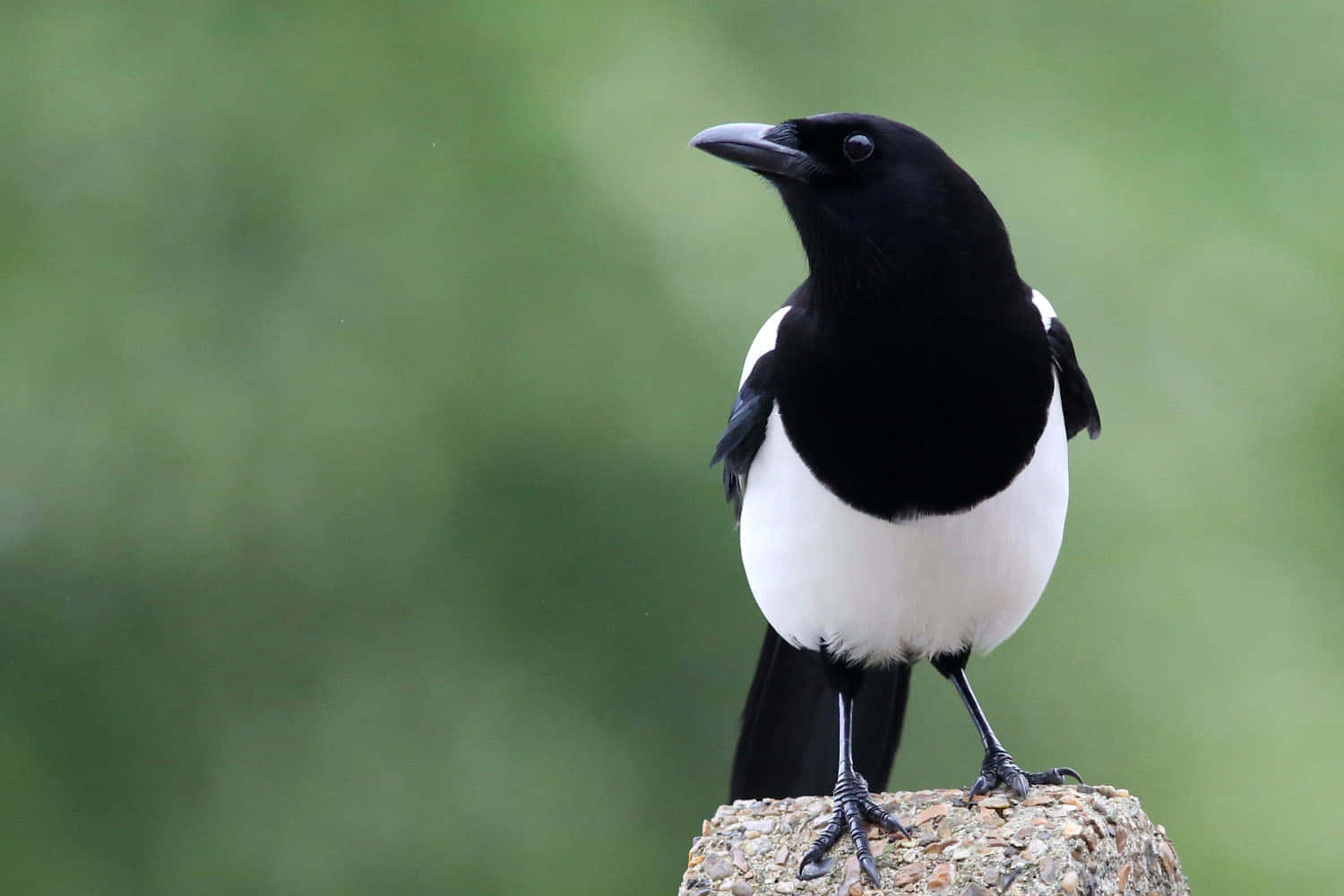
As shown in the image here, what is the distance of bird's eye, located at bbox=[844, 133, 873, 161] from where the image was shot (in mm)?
1888

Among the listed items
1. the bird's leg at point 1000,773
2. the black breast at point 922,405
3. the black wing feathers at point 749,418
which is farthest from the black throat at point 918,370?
the bird's leg at point 1000,773

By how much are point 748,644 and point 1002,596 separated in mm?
1784

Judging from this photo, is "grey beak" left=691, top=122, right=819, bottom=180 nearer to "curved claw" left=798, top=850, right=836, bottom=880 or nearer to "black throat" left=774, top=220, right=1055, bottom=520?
"black throat" left=774, top=220, right=1055, bottom=520

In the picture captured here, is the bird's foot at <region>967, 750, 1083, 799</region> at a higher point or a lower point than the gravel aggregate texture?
higher

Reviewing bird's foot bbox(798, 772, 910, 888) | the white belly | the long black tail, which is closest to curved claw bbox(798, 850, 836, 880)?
bird's foot bbox(798, 772, 910, 888)

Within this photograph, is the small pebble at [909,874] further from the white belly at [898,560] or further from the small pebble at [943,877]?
the white belly at [898,560]

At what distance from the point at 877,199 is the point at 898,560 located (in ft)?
1.39

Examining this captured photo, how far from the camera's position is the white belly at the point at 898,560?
1.92 meters

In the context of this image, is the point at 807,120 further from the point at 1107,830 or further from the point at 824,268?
the point at 1107,830

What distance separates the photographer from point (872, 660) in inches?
82.7

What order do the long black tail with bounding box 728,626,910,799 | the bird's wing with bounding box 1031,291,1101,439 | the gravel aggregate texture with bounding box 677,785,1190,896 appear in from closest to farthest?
the gravel aggregate texture with bounding box 677,785,1190,896 → the bird's wing with bounding box 1031,291,1101,439 → the long black tail with bounding box 728,626,910,799

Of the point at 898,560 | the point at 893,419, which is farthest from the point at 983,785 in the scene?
the point at 893,419

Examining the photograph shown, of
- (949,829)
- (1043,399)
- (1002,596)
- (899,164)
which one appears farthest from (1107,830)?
(899,164)

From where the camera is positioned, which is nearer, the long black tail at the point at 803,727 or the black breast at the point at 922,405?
the black breast at the point at 922,405
